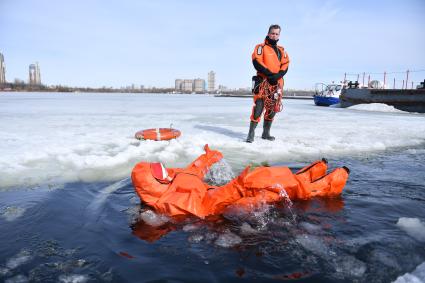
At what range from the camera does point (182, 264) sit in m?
1.73

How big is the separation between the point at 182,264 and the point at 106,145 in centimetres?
358

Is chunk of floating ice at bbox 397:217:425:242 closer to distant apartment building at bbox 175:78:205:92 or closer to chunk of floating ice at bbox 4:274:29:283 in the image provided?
chunk of floating ice at bbox 4:274:29:283

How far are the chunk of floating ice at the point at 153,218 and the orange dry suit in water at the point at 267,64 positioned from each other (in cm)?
338

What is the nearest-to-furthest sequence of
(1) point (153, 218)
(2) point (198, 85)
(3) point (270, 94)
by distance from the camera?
(1) point (153, 218), (3) point (270, 94), (2) point (198, 85)

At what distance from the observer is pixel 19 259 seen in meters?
1.74

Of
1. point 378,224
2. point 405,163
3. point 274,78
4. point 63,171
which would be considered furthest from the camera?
point 274,78

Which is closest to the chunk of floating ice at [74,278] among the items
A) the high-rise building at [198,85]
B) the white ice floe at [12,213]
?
the white ice floe at [12,213]

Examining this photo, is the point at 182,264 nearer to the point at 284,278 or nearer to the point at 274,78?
the point at 284,278

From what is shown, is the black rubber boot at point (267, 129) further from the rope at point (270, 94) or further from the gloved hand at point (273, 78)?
the gloved hand at point (273, 78)

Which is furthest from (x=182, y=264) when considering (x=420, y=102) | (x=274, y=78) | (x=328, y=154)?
(x=420, y=102)

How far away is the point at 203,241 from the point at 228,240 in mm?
165

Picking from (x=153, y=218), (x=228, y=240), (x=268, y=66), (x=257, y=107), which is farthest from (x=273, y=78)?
(x=228, y=240)

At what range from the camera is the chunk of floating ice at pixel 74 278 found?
1.57 metres

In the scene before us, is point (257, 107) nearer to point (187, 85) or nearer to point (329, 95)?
point (329, 95)
